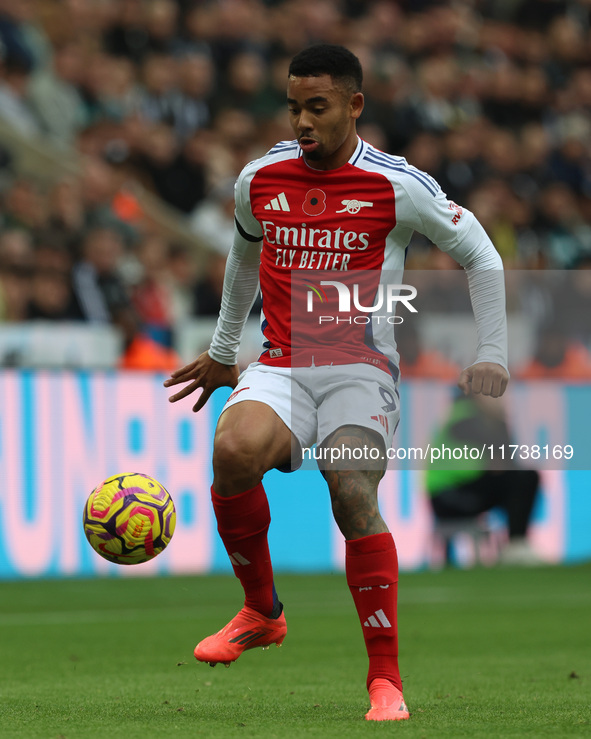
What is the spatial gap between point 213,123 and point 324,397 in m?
9.55

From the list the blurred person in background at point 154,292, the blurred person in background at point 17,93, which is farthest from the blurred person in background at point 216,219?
the blurred person in background at point 17,93

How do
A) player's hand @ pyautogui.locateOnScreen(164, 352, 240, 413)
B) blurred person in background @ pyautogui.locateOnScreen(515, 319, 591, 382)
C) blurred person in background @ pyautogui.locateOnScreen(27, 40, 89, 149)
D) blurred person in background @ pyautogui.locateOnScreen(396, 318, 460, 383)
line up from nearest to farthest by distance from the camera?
player's hand @ pyautogui.locateOnScreen(164, 352, 240, 413)
blurred person in background @ pyautogui.locateOnScreen(396, 318, 460, 383)
blurred person in background @ pyautogui.locateOnScreen(515, 319, 591, 382)
blurred person in background @ pyautogui.locateOnScreen(27, 40, 89, 149)

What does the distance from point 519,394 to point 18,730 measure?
8018 mm

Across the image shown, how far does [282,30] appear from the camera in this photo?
14.9 m

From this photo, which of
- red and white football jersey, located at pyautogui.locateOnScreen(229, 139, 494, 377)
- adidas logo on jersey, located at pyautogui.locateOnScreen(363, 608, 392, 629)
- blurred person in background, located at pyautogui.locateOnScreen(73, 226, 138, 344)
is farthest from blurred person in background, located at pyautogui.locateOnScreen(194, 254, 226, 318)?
adidas logo on jersey, located at pyautogui.locateOnScreen(363, 608, 392, 629)

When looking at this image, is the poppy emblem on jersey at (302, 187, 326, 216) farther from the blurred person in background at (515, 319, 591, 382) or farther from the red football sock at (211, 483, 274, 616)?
the blurred person in background at (515, 319, 591, 382)

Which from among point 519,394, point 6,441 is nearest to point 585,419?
point 519,394

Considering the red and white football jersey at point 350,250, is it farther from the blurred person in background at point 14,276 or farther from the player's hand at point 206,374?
the blurred person in background at point 14,276

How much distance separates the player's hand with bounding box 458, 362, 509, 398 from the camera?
447 centimetres

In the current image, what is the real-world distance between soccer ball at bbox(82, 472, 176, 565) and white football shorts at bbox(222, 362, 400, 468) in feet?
1.73

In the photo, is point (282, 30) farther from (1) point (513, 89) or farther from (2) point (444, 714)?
(2) point (444, 714)

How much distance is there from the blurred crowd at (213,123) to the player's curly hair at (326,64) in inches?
235

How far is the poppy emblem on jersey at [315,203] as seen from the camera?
4.70 metres

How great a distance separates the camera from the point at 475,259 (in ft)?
15.6
